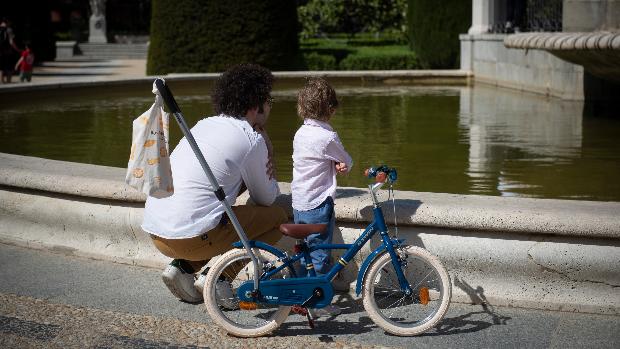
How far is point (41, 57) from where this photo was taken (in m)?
33.2

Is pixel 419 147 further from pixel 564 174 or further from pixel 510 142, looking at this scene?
pixel 564 174

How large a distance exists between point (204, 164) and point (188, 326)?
782 millimetres

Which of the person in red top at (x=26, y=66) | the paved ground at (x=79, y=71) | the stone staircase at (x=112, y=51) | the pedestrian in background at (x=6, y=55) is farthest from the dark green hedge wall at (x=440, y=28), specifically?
the stone staircase at (x=112, y=51)

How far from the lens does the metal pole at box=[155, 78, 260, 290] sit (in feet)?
15.3

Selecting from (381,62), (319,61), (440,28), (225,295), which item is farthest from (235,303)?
(381,62)

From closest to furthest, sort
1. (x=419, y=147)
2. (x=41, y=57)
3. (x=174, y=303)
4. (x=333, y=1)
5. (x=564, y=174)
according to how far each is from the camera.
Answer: (x=174, y=303)
(x=564, y=174)
(x=419, y=147)
(x=41, y=57)
(x=333, y=1)

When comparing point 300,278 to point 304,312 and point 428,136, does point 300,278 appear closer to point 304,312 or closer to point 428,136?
point 304,312

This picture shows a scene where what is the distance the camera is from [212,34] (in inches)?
909

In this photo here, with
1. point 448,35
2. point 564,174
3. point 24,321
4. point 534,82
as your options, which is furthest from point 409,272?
point 448,35

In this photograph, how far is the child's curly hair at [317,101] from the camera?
17.0 ft

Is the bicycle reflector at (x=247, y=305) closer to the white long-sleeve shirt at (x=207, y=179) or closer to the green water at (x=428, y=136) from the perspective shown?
the white long-sleeve shirt at (x=207, y=179)

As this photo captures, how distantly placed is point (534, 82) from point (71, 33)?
3407 cm

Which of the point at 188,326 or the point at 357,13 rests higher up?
the point at 357,13

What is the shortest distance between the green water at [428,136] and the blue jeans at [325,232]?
243 cm
